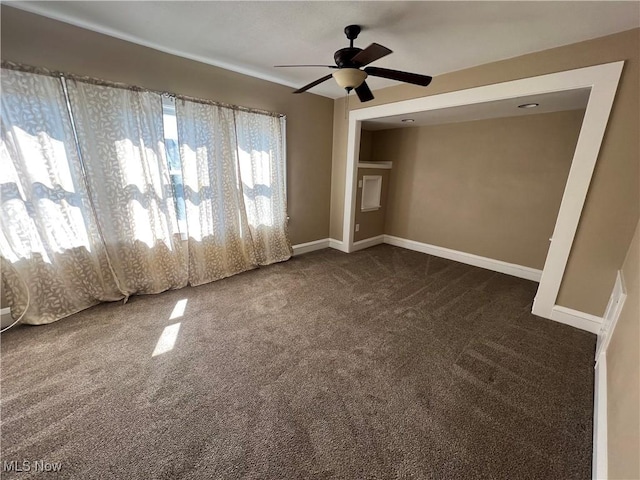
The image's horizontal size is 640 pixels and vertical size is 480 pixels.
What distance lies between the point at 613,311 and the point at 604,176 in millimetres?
1050

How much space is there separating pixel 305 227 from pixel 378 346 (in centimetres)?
246

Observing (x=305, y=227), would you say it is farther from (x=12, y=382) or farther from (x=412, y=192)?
(x=12, y=382)

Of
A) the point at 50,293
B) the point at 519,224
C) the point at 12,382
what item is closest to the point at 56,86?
the point at 50,293

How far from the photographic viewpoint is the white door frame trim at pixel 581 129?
6.56 ft

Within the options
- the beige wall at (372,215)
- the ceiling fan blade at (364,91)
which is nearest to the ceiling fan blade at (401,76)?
the ceiling fan blade at (364,91)

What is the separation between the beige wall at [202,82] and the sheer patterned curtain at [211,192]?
0.28 metres

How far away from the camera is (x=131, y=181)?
2465 millimetres

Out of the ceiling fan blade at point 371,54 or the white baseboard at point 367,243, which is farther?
the white baseboard at point 367,243

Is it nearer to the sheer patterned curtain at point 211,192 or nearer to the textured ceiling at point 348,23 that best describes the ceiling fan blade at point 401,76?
the textured ceiling at point 348,23

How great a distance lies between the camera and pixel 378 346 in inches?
80.4

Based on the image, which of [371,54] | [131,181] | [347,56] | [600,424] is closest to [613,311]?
[600,424]

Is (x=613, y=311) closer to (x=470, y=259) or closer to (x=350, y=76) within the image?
(x=470, y=259)

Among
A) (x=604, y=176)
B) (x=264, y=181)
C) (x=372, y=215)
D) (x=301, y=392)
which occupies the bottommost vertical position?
(x=301, y=392)

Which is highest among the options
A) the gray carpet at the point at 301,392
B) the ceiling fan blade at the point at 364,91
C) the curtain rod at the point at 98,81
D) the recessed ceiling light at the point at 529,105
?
the recessed ceiling light at the point at 529,105
